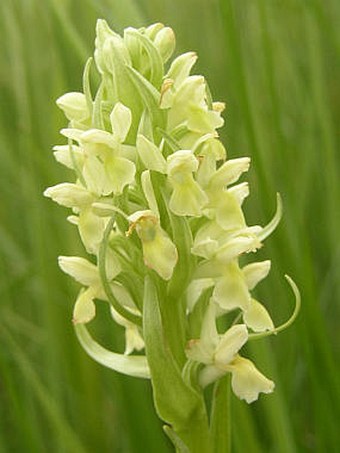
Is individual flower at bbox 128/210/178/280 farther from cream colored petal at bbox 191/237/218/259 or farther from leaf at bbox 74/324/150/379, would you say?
leaf at bbox 74/324/150/379

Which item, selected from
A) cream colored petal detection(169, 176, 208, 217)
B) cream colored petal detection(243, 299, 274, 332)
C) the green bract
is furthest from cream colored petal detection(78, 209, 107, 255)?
cream colored petal detection(243, 299, 274, 332)

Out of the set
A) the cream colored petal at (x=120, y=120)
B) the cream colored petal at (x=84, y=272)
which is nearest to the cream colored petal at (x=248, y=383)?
the cream colored petal at (x=84, y=272)

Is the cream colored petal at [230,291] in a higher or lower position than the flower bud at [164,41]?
lower

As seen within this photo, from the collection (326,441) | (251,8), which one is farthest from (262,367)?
(251,8)

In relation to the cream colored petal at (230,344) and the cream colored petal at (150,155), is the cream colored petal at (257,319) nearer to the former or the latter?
the cream colored petal at (230,344)

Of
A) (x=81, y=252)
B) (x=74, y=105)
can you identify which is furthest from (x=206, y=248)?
(x=81, y=252)
